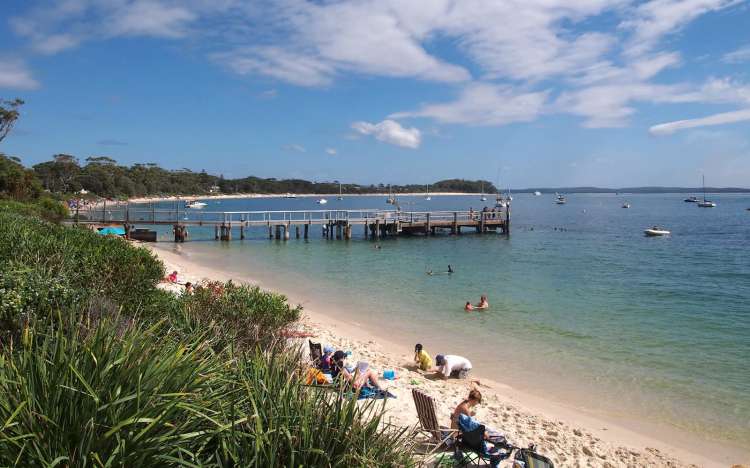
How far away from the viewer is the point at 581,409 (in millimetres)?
10328

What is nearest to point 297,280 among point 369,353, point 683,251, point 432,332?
point 432,332

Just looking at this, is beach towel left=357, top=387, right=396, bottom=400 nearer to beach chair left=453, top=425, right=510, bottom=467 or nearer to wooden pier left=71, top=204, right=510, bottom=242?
beach chair left=453, top=425, right=510, bottom=467

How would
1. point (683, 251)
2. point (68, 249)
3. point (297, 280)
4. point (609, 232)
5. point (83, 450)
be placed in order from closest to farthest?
1. point (83, 450)
2. point (68, 249)
3. point (297, 280)
4. point (683, 251)
5. point (609, 232)

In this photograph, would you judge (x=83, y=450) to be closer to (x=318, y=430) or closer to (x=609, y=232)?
(x=318, y=430)

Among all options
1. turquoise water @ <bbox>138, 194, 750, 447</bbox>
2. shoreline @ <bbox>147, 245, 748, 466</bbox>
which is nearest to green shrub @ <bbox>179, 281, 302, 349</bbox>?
shoreline @ <bbox>147, 245, 748, 466</bbox>

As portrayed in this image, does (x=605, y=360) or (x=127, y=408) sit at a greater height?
(x=127, y=408)

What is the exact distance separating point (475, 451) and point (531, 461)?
29.1 inches

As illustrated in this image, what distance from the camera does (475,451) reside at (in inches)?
270

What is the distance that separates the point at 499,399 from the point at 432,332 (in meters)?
5.80

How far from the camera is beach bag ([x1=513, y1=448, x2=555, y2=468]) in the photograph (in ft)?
21.0

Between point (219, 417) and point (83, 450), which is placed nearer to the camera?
point (83, 450)

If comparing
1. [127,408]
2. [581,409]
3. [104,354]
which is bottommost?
→ [581,409]

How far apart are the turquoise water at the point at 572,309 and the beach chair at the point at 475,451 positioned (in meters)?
4.52

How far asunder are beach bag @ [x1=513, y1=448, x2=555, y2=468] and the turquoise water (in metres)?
→ 4.30
